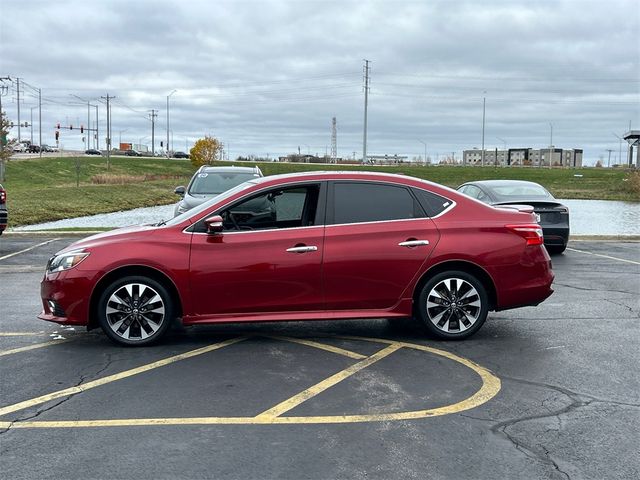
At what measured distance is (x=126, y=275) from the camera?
631cm

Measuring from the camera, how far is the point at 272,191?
21.6ft

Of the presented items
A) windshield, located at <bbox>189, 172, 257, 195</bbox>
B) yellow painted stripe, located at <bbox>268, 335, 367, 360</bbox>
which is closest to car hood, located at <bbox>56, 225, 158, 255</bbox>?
yellow painted stripe, located at <bbox>268, 335, 367, 360</bbox>

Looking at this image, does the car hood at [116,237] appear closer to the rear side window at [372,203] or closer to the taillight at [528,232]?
the rear side window at [372,203]

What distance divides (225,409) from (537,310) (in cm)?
491

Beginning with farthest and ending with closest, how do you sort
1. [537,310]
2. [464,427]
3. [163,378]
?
[537,310] → [163,378] → [464,427]

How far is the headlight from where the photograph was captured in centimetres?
627

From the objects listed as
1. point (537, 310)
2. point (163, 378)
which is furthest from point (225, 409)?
point (537, 310)

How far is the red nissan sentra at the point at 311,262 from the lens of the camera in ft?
20.5

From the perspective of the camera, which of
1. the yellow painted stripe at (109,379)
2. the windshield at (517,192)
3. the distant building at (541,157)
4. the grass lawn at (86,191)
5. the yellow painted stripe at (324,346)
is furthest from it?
the distant building at (541,157)

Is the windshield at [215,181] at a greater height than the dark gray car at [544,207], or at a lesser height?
greater

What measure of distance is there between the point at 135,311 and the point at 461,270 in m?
3.26

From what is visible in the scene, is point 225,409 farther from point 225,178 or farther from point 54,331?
point 225,178

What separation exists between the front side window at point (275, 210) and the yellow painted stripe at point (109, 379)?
46.6 inches

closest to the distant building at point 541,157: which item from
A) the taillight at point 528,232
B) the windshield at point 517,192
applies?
the windshield at point 517,192
